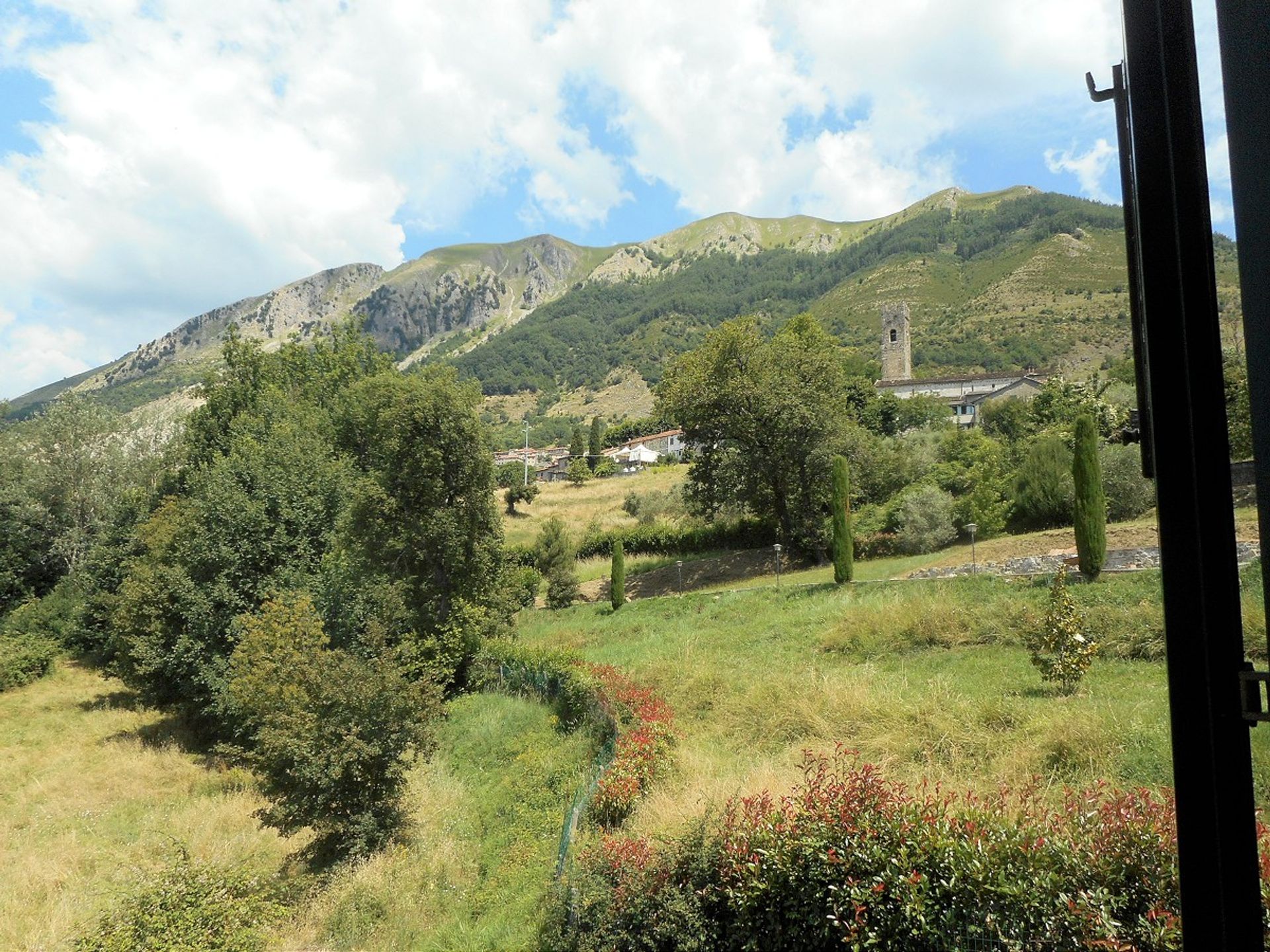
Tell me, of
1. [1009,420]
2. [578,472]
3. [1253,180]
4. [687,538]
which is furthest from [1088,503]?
[578,472]

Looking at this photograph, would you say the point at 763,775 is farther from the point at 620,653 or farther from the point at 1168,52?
the point at 620,653

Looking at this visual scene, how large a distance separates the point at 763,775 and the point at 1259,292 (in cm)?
753

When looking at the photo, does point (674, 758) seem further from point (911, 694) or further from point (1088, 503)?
point (1088, 503)

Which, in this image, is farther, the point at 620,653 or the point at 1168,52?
the point at 620,653

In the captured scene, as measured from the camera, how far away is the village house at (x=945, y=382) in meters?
55.0

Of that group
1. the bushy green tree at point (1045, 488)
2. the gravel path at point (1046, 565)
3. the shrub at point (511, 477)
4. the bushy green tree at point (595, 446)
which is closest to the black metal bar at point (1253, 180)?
the gravel path at point (1046, 565)

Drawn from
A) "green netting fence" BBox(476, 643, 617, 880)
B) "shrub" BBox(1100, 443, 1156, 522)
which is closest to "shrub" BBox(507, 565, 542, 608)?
"green netting fence" BBox(476, 643, 617, 880)

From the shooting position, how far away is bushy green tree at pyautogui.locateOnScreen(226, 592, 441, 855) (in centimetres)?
1073

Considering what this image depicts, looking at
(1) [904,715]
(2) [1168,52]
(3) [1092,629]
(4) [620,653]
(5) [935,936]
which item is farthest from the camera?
(4) [620,653]

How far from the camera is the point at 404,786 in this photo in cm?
1148

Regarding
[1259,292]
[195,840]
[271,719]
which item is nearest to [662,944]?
[1259,292]

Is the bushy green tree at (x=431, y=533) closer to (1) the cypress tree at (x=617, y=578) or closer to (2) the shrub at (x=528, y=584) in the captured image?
(2) the shrub at (x=528, y=584)

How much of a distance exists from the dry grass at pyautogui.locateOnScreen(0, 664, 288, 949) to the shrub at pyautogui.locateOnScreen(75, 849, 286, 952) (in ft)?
4.30

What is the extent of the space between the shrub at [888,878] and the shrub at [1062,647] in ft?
11.6
